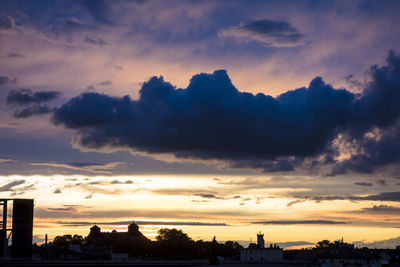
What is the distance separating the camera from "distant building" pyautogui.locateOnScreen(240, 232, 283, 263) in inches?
7357

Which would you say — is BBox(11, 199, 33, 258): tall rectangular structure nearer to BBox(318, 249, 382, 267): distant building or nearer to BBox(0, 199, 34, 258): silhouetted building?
BBox(0, 199, 34, 258): silhouetted building

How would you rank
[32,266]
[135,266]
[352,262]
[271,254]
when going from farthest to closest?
[271,254] → [352,262] → [135,266] → [32,266]

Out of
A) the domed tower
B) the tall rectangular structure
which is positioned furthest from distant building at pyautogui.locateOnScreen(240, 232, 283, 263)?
the tall rectangular structure

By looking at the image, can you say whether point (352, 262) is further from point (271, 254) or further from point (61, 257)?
point (61, 257)

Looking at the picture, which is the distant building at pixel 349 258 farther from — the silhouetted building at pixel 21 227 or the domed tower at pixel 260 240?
the silhouetted building at pixel 21 227

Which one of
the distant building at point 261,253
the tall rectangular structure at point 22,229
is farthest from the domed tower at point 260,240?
the tall rectangular structure at point 22,229

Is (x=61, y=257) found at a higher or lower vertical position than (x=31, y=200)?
lower

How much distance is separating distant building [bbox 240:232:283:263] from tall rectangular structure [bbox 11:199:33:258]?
7387cm

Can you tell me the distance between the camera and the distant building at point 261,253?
613ft

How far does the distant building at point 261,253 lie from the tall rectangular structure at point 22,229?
73875 millimetres

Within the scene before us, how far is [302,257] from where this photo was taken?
195250 millimetres

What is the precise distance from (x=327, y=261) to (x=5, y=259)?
8812cm

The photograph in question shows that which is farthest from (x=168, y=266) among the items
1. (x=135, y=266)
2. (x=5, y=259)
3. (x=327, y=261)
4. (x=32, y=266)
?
(x=327, y=261)

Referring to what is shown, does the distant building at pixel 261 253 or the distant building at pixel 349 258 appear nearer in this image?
the distant building at pixel 349 258
